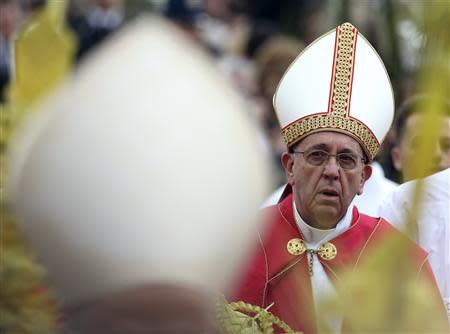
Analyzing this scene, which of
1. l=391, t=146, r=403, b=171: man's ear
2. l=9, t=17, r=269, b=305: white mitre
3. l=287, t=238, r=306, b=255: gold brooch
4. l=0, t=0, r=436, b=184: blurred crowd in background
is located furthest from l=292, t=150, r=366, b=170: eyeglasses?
l=9, t=17, r=269, b=305: white mitre

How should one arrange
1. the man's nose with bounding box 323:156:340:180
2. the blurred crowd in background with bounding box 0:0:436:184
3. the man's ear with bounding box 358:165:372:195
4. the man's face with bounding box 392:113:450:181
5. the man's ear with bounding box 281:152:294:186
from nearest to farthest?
the man's nose with bounding box 323:156:340:180 → the man's ear with bounding box 358:165:372:195 → the man's ear with bounding box 281:152:294:186 → the man's face with bounding box 392:113:450:181 → the blurred crowd in background with bounding box 0:0:436:184

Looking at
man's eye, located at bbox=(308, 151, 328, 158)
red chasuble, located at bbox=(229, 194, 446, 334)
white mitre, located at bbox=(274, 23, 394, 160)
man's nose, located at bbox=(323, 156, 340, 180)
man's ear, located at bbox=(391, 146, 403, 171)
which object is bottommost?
red chasuble, located at bbox=(229, 194, 446, 334)

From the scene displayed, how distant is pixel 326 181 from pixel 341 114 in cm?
25

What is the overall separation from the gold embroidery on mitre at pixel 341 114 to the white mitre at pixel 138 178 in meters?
2.39

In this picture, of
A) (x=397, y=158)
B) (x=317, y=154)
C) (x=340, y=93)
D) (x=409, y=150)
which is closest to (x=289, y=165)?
(x=317, y=154)

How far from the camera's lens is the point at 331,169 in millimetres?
4844

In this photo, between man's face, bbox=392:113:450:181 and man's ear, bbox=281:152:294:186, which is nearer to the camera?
man's ear, bbox=281:152:294:186

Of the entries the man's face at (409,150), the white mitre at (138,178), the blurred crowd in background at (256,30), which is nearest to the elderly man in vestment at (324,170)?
the man's face at (409,150)

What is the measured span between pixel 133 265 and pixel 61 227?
130mm

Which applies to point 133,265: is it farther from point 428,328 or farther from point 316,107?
point 316,107

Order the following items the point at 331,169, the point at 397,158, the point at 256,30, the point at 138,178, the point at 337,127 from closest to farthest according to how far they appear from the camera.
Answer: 1. the point at 138,178
2. the point at 331,169
3. the point at 337,127
4. the point at 397,158
5. the point at 256,30

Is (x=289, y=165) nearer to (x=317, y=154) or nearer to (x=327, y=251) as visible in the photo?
(x=317, y=154)

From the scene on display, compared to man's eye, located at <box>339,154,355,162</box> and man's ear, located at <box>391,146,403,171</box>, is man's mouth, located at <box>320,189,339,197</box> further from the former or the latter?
man's ear, located at <box>391,146,403,171</box>

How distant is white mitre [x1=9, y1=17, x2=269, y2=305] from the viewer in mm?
2520
